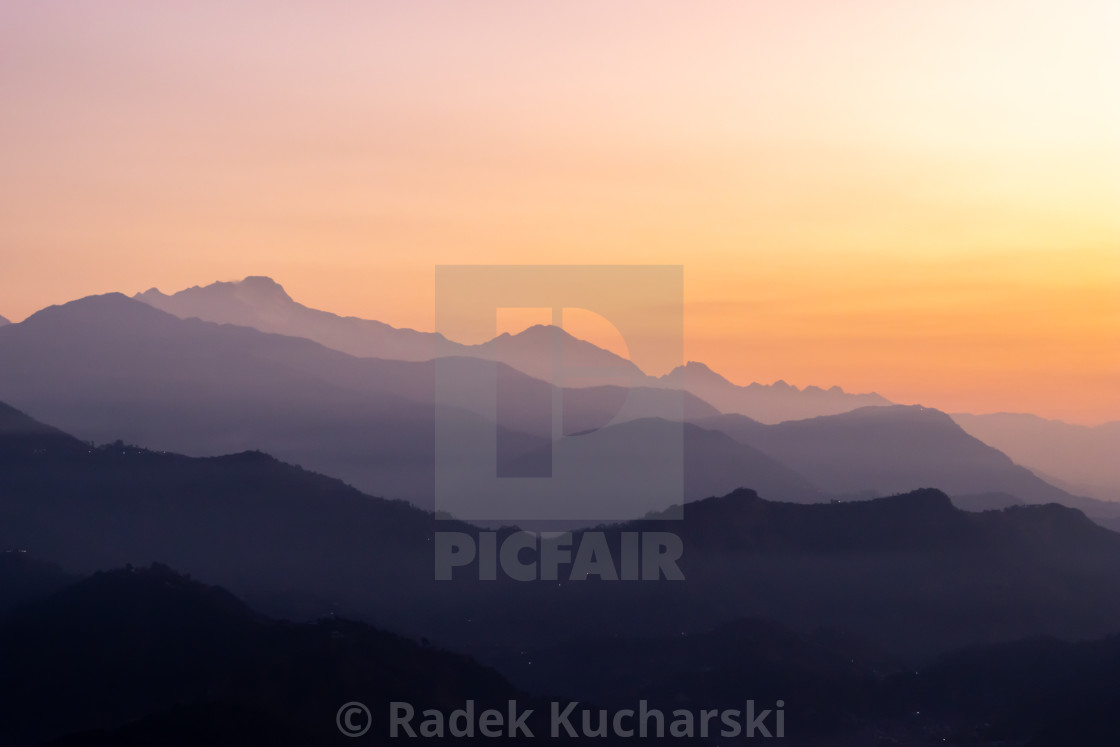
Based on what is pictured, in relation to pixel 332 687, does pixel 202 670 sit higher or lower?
higher

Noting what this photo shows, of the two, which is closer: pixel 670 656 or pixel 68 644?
pixel 68 644

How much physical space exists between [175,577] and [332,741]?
41.8 meters

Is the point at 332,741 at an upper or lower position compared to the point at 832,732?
upper

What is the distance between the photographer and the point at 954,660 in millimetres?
191500

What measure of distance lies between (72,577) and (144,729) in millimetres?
83401

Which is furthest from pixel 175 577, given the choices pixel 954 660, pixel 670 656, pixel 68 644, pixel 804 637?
pixel 954 660

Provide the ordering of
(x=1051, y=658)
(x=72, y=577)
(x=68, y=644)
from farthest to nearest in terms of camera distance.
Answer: (x=1051, y=658), (x=72, y=577), (x=68, y=644)

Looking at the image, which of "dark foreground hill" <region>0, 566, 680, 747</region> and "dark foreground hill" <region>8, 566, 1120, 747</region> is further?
"dark foreground hill" <region>8, 566, 1120, 747</region>

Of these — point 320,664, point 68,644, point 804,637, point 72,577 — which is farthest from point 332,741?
point 804,637

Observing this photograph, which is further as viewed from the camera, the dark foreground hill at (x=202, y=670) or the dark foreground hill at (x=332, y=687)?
the dark foreground hill at (x=332, y=687)

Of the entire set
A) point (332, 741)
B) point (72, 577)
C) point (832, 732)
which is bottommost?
point (832, 732)

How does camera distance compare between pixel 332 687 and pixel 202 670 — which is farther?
pixel 202 670

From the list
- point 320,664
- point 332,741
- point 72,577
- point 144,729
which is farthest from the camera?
point 72,577

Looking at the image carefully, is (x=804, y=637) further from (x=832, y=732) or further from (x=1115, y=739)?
(x=1115, y=739)
